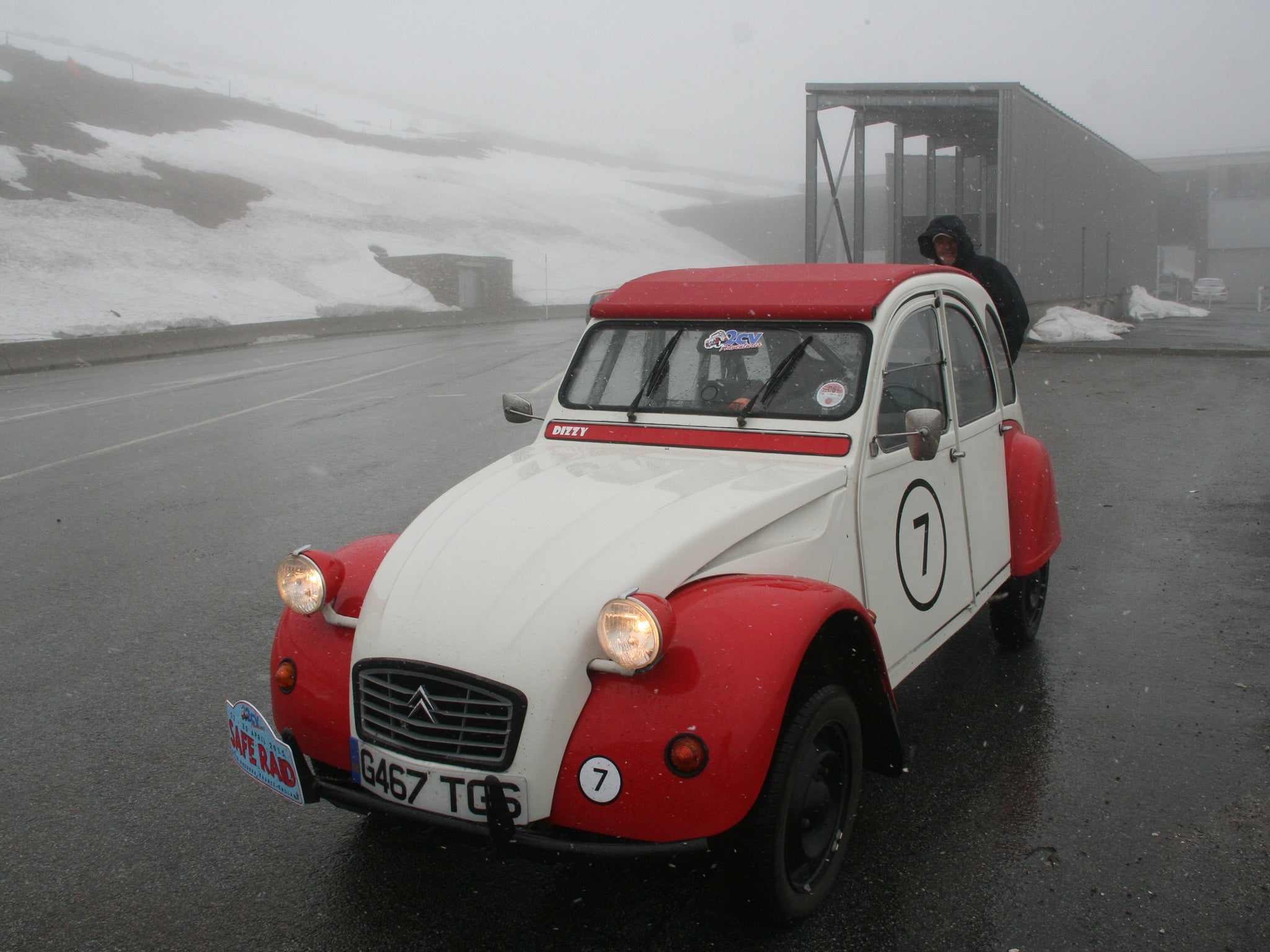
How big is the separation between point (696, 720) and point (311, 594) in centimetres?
127

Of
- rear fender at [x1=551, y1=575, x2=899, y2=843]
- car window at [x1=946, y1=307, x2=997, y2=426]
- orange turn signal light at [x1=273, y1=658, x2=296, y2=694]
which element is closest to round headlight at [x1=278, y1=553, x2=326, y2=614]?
orange turn signal light at [x1=273, y1=658, x2=296, y2=694]

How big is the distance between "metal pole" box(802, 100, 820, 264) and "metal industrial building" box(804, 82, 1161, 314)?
32 mm

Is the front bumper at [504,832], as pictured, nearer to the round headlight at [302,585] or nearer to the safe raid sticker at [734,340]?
the round headlight at [302,585]

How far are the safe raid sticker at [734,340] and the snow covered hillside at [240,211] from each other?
1240 inches

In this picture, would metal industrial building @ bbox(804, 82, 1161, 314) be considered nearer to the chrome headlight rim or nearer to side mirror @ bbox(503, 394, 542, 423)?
side mirror @ bbox(503, 394, 542, 423)

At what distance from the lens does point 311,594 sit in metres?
3.11

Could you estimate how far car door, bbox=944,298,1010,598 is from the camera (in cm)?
417

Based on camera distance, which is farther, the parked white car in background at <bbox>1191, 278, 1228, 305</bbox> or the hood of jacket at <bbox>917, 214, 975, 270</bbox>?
the parked white car in background at <bbox>1191, 278, 1228, 305</bbox>

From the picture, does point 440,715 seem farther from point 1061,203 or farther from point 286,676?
point 1061,203

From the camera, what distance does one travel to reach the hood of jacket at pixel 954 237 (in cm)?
661

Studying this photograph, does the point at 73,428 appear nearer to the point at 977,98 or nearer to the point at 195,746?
the point at 195,746

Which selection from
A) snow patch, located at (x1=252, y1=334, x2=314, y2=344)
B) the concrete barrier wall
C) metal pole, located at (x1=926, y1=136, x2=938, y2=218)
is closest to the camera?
the concrete barrier wall

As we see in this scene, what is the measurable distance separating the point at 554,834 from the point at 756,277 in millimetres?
2269

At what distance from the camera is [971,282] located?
459cm
